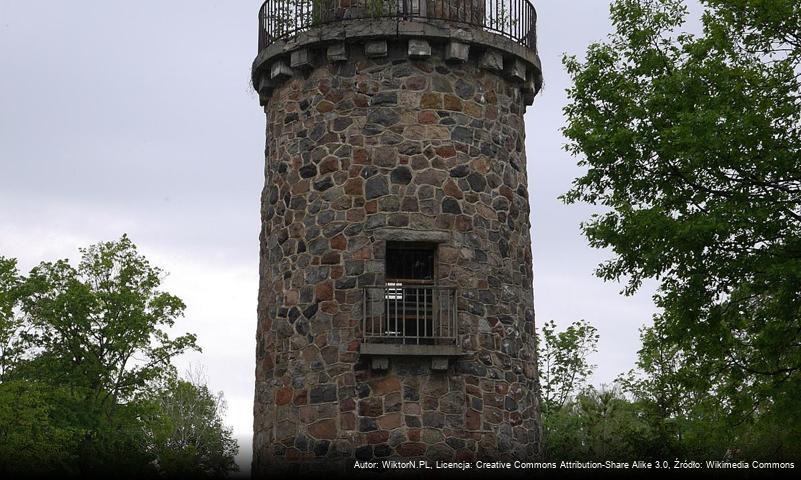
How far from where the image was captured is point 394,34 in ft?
61.5

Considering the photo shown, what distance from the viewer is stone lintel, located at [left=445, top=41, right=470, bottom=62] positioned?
18881 mm

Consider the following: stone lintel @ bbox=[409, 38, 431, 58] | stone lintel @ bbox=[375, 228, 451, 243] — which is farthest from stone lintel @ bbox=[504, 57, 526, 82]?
stone lintel @ bbox=[375, 228, 451, 243]

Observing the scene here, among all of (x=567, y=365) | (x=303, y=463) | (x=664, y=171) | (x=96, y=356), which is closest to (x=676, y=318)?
(x=664, y=171)

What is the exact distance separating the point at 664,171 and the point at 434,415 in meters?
5.16

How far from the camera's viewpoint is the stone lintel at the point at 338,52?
19.0 metres

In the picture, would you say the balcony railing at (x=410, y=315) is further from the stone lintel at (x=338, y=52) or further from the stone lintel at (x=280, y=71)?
the stone lintel at (x=280, y=71)

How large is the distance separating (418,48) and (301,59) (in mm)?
2011

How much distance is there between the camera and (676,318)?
17625 millimetres

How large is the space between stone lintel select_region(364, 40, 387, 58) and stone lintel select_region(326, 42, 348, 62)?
37 centimetres

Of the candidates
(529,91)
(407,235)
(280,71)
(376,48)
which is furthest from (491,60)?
(280,71)

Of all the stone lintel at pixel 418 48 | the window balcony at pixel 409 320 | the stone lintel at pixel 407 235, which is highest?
the stone lintel at pixel 418 48

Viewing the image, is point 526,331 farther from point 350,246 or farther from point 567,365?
point 567,365

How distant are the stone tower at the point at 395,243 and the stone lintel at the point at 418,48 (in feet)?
0.07

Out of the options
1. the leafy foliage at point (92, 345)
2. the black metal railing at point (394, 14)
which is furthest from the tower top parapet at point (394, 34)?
the leafy foliage at point (92, 345)
